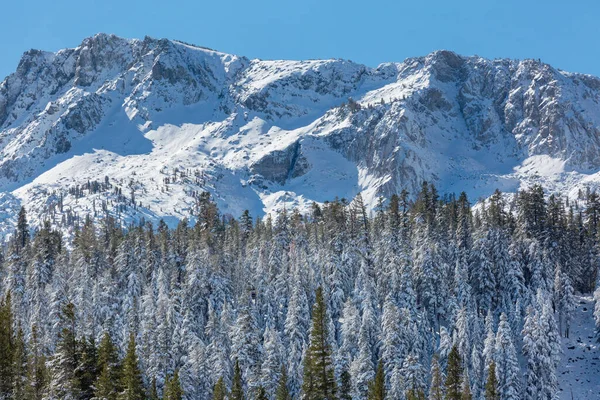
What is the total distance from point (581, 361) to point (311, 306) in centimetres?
3810

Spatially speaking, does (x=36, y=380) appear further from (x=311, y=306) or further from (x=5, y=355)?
(x=311, y=306)

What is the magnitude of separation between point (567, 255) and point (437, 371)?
53834 millimetres

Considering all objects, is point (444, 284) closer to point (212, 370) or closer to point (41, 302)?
point (212, 370)

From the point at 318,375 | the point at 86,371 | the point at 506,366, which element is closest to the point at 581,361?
the point at 506,366

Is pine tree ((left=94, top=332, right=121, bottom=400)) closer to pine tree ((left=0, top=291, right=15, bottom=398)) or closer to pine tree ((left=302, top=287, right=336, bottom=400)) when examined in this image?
pine tree ((left=0, top=291, right=15, bottom=398))

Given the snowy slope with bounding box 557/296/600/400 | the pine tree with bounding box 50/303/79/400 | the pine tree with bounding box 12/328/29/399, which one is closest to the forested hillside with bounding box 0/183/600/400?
the pine tree with bounding box 50/303/79/400

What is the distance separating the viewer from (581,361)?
85188 mm

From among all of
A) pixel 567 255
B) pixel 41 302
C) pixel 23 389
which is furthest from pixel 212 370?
pixel 567 255

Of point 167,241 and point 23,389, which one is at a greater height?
point 167,241

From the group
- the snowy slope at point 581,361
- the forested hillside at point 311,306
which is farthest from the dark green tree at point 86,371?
the snowy slope at point 581,361

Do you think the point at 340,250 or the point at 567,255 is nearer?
the point at 340,250

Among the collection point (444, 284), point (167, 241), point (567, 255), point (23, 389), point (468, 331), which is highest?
point (167, 241)

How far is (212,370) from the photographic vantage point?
67.8 m

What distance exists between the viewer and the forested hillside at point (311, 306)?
171 ft
